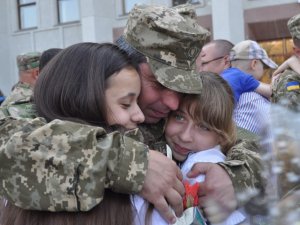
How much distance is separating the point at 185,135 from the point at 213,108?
0.15 metres

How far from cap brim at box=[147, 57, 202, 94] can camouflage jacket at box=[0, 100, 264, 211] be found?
1.51 feet

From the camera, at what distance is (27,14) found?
58.9 ft

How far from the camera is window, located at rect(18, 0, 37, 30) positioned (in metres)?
17.8

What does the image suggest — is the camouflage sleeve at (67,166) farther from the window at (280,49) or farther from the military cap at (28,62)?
the window at (280,49)

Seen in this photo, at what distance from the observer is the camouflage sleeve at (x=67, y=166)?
4.54 ft

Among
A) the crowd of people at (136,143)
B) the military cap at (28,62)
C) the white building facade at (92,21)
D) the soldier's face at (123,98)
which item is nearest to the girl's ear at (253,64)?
the military cap at (28,62)

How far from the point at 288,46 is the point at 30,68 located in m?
9.44

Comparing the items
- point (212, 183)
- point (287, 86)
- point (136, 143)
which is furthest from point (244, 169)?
point (287, 86)

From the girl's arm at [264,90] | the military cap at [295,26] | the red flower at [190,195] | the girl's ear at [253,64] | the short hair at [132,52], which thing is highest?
the military cap at [295,26]

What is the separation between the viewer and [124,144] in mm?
1454

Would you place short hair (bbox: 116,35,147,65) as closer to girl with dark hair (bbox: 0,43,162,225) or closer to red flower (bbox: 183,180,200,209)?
girl with dark hair (bbox: 0,43,162,225)

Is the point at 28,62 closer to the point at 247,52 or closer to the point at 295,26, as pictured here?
the point at 247,52

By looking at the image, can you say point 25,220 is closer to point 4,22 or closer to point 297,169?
point 297,169

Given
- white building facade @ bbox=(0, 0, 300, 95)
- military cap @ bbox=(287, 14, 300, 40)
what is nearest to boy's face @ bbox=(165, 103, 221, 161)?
military cap @ bbox=(287, 14, 300, 40)
